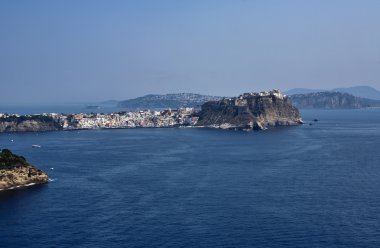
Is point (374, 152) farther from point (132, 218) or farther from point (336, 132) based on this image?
point (132, 218)

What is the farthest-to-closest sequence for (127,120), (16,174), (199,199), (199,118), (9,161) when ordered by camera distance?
1. (199,118)
2. (127,120)
3. (9,161)
4. (16,174)
5. (199,199)

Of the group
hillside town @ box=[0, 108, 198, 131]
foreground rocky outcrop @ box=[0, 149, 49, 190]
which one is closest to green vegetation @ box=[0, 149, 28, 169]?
foreground rocky outcrop @ box=[0, 149, 49, 190]

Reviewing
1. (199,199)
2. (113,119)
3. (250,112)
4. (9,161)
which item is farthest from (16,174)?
(113,119)

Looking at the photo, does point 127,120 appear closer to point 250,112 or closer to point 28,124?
point 28,124

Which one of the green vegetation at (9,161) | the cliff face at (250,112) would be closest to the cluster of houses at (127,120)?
the cliff face at (250,112)

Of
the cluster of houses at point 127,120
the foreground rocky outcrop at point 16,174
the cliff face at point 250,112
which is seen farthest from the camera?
the cluster of houses at point 127,120

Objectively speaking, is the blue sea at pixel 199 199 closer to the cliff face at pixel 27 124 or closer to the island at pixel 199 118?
the cliff face at pixel 27 124

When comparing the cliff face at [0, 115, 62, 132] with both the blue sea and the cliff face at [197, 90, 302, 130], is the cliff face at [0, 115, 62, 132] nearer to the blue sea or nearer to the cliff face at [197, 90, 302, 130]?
A: the cliff face at [197, 90, 302, 130]
